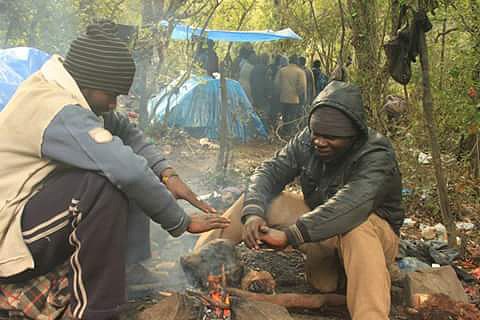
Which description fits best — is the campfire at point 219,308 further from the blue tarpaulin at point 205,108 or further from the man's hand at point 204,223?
the blue tarpaulin at point 205,108

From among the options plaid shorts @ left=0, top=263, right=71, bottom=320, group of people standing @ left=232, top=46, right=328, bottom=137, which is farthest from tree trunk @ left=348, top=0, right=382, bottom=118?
group of people standing @ left=232, top=46, right=328, bottom=137

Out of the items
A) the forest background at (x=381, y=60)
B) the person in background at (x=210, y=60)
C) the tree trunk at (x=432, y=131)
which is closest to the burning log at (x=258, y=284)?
the tree trunk at (x=432, y=131)

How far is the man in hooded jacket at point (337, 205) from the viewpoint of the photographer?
9.57 feet

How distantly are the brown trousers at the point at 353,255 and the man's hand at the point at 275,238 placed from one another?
1.07 feet

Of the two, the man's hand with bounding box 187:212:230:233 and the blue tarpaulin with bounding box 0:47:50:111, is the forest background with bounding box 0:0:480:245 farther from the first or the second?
the man's hand with bounding box 187:212:230:233

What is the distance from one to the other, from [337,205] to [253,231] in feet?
1.75

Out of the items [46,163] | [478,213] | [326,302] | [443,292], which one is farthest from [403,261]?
[46,163]

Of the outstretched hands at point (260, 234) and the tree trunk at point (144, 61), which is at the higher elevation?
the tree trunk at point (144, 61)

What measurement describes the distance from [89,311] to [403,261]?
275cm

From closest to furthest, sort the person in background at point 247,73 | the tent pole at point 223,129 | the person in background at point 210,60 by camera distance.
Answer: the tent pole at point 223,129 < the person in background at point 210,60 < the person in background at point 247,73

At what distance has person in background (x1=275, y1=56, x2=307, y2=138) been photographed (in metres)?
11.9

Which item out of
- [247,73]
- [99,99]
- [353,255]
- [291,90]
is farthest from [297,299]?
[247,73]

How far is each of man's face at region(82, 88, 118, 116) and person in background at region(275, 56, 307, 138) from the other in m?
9.12

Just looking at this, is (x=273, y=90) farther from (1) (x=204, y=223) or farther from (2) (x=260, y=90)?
(1) (x=204, y=223)
